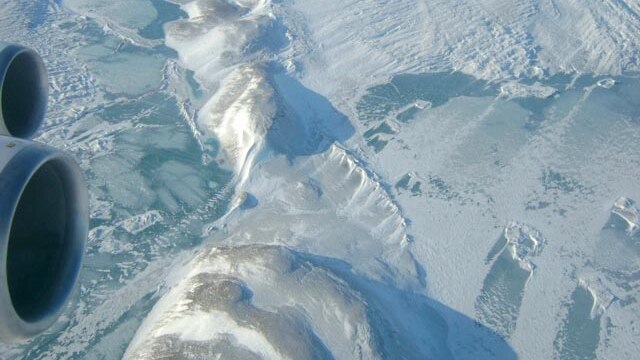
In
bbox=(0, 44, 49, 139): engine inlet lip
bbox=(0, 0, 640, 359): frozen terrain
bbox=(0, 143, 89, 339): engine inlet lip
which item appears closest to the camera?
bbox=(0, 143, 89, 339): engine inlet lip

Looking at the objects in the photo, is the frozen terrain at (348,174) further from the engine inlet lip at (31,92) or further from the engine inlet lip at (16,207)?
the engine inlet lip at (31,92)

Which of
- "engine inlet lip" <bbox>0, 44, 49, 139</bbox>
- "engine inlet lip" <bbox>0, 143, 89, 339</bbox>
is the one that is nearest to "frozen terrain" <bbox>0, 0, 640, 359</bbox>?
"engine inlet lip" <bbox>0, 143, 89, 339</bbox>

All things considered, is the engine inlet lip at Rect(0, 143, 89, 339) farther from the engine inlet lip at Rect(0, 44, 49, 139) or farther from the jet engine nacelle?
the engine inlet lip at Rect(0, 44, 49, 139)

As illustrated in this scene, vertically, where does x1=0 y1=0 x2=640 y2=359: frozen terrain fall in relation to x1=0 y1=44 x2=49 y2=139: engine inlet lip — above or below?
below

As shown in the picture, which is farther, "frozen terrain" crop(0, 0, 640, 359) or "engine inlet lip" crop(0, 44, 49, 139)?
"frozen terrain" crop(0, 0, 640, 359)

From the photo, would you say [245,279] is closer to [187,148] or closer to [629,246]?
[187,148]

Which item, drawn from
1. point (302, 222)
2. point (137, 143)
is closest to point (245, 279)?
point (302, 222)
